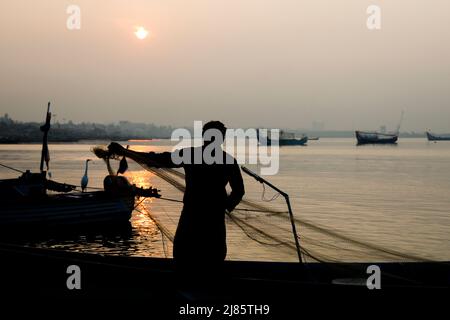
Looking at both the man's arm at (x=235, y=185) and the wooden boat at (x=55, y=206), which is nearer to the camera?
the man's arm at (x=235, y=185)

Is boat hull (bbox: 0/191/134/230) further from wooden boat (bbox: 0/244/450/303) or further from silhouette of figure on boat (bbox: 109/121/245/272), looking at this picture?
silhouette of figure on boat (bbox: 109/121/245/272)

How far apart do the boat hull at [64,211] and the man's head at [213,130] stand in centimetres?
1831

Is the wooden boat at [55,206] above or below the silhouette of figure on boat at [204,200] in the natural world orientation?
below

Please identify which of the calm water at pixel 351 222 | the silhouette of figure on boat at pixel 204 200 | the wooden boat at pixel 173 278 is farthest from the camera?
the calm water at pixel 351 222

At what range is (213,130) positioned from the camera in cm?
640

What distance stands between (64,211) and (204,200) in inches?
730

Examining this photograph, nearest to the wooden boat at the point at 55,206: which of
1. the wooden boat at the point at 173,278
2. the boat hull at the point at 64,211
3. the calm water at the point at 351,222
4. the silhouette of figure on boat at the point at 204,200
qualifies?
the boat hull at the point at 64,211

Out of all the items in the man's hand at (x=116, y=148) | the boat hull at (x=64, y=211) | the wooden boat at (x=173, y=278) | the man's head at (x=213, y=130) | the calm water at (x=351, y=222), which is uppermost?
the man's head at (x=213, y=130)

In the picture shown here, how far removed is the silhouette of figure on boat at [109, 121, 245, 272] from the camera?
650cm

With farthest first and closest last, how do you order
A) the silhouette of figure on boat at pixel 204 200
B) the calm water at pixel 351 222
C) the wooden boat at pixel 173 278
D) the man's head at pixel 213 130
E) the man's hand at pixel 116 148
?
1. the calm water at pixel 351 222
2. the wooden boat at pixel 173 278
3. the man's hand at pixel 116 148
4. the silhouette of figure on boat at pixel 204 200
5. the man's head at pixel 213 130

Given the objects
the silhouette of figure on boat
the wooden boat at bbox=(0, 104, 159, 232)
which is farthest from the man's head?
the wooden boat at bbox=(0, 104, 159, 232)

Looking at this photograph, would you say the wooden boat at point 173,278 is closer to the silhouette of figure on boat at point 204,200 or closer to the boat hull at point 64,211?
the silhouette of figure on boat at point 204,200

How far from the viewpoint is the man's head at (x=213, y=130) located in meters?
6.40

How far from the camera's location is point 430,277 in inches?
410
